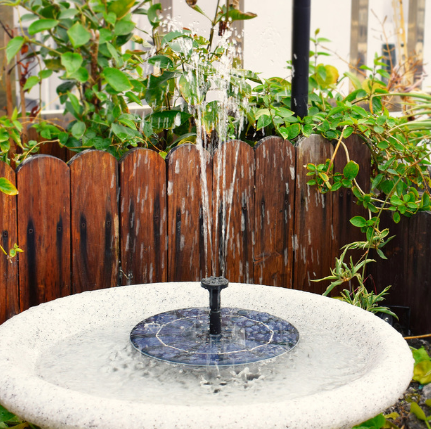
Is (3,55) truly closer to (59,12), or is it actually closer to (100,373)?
(59,12)

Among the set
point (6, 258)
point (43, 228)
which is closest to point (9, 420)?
point (6, 258)

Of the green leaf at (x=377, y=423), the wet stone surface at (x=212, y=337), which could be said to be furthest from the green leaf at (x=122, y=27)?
the green leaf at (x=377, y=423)

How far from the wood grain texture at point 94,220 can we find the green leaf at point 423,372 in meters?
1.27

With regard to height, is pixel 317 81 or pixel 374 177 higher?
pixel 317 81

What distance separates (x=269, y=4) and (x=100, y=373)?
332 centimetres

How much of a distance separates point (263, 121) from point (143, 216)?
2.35ft

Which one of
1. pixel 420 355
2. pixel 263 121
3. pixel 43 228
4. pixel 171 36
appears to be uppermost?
pixel 171 36

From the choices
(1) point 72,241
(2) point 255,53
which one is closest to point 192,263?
(1) point 72,241

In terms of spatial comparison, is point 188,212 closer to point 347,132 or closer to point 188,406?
point 347,132

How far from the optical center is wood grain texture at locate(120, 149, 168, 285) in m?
2.15

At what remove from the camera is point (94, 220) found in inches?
82.9

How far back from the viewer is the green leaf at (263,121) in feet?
7.84

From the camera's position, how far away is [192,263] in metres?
2.31

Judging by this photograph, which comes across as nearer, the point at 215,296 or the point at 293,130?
the point at 215,296
